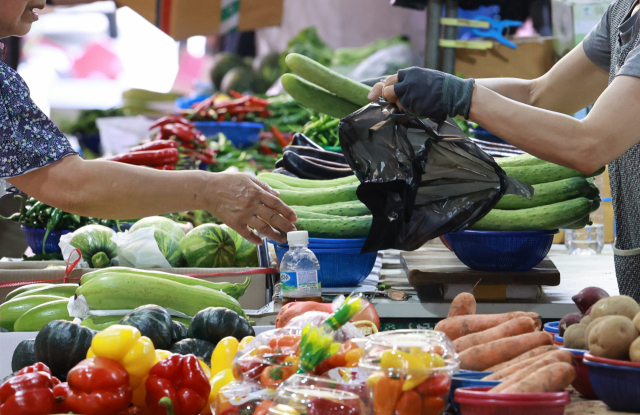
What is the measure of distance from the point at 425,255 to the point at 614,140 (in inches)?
44.4

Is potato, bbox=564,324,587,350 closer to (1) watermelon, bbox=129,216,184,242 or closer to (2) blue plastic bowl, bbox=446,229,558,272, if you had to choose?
(2) blue plastic bowl, bbox=446,229,558,272

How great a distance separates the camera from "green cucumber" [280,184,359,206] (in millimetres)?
2650

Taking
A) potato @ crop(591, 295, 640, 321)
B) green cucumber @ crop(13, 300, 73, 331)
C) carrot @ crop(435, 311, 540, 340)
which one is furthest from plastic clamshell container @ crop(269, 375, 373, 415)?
green cucumber @ crop(13, 300, 73, 331)

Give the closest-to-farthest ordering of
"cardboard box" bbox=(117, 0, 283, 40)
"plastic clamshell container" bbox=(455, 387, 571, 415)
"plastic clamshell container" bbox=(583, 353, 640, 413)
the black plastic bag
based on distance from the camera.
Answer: "plastic clamshell container" bbox=(455, 387, 571, 415)
"plastic clamshell container" bbox=(583, 353, 640, 413)
the black plastic bag
"cardboard box" bbox=(117, 0, 283, 40)

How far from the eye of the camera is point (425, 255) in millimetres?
2809

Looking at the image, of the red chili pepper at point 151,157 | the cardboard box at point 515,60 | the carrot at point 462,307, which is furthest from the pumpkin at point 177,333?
the cardboard box at point 515,60

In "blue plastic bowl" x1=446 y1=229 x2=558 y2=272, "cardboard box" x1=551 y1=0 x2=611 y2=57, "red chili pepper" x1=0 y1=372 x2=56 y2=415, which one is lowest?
"red chili pepper" x1=0 y1=372 x2=56 y2=415

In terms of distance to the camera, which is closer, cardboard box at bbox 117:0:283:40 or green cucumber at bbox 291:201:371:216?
green cucumber at bbox 291:201:371:216

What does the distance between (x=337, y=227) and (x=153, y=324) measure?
1016mm

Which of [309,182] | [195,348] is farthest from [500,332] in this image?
[309,182]

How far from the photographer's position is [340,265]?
2449 mm

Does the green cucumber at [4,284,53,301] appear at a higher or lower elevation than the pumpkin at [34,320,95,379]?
lower

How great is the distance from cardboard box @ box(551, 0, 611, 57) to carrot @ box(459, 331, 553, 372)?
4.66 meters

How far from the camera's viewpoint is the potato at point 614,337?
115 cm
